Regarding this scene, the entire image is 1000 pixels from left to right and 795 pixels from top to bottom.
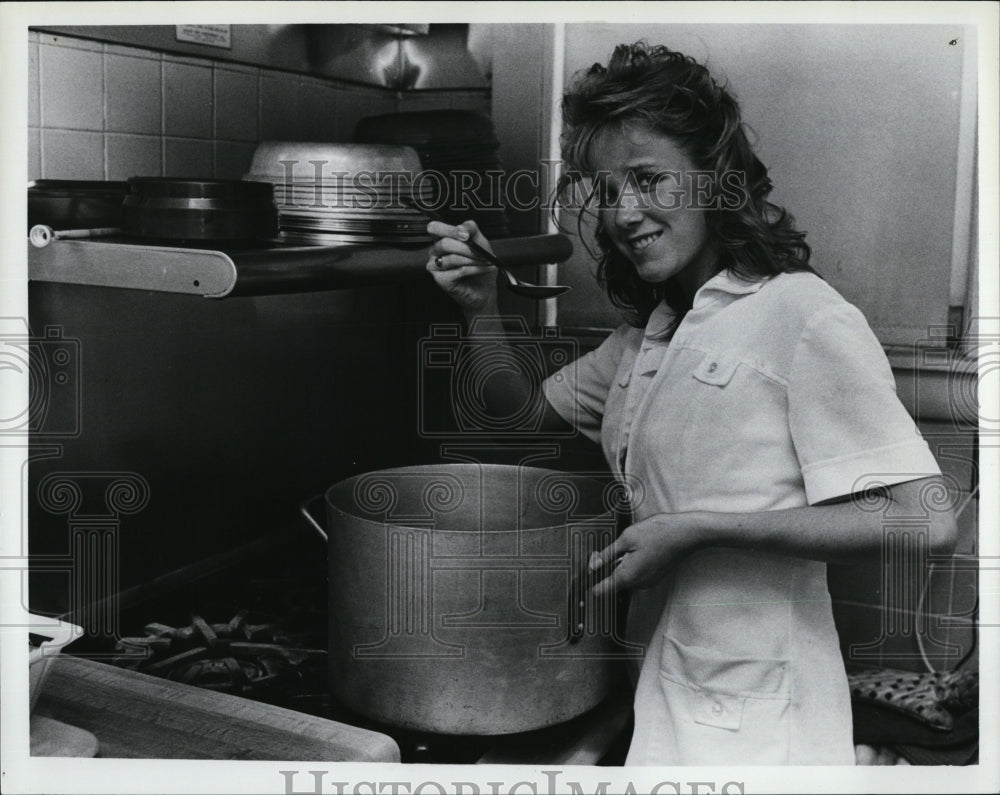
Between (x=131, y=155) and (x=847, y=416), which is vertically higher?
(x=131, y=155)

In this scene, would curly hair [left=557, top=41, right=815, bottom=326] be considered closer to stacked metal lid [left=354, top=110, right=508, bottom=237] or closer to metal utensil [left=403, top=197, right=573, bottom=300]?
metal utensil [left=403, top=197, right=573, bottom=300]

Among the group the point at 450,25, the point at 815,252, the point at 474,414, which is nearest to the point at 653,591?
the point at 474,414

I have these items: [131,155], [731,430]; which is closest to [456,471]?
[731,430]

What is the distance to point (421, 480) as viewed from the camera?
1104 mm

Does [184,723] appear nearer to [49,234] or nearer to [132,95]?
[49,234]

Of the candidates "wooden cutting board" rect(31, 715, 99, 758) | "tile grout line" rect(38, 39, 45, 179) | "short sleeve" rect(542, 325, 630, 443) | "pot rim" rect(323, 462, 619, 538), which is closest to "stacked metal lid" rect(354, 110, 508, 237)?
"short sleeve" rect(542, 325, 630, 443)

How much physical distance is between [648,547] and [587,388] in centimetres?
31

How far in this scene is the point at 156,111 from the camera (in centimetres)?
122

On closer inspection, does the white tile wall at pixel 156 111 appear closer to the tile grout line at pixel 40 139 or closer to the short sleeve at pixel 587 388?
the tile grout line at pixel 40 139

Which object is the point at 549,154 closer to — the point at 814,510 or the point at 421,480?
the point at 421,480

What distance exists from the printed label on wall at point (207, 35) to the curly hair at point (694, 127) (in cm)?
46

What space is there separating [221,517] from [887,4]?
0.90 metres

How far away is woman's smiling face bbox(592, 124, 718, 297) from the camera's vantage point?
1.00m

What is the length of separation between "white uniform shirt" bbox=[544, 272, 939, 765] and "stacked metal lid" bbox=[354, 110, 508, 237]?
38 centimetres
